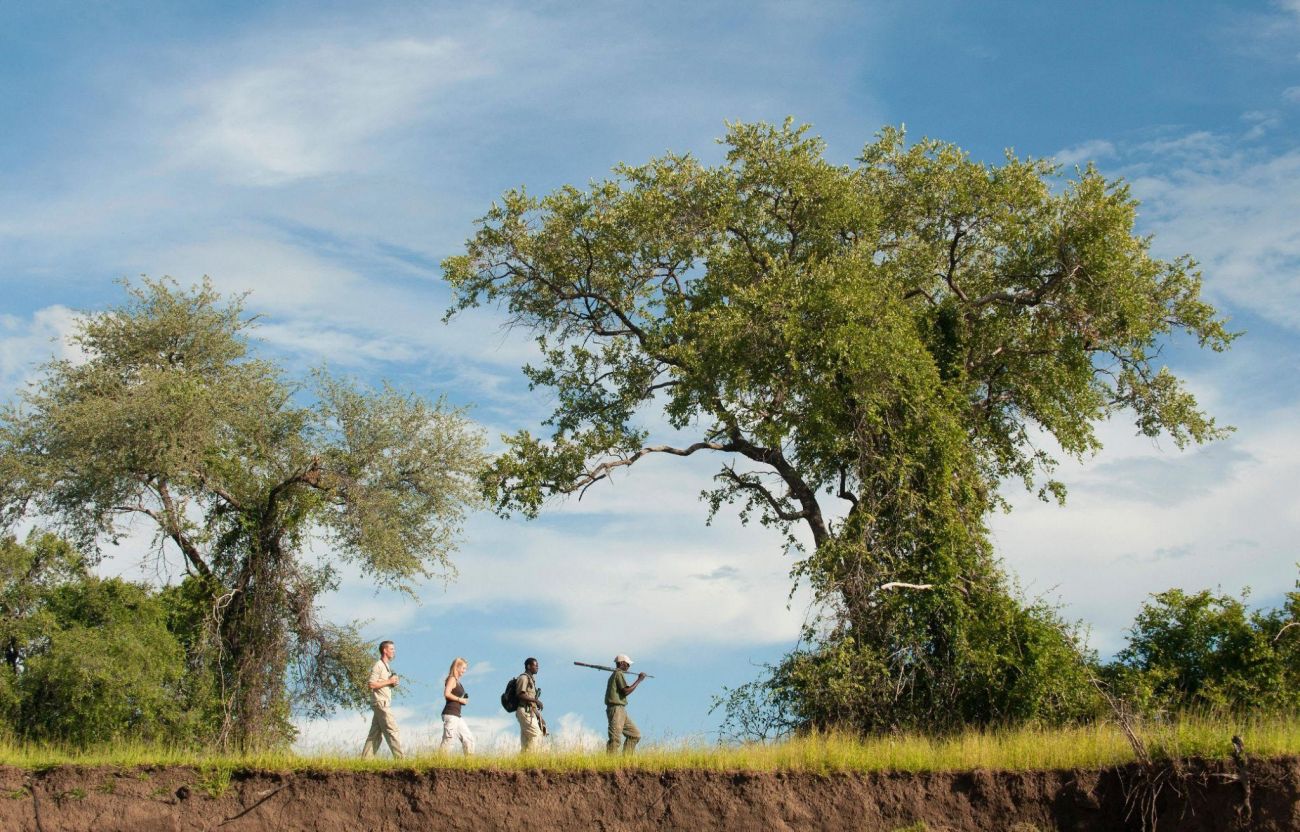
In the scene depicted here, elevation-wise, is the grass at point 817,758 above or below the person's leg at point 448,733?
below

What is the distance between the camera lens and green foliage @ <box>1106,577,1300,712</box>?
22.5 meters

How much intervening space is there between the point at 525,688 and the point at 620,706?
5.01 ft

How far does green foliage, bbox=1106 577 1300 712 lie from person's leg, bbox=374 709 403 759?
498 inches

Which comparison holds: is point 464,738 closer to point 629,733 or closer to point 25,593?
point 629,733

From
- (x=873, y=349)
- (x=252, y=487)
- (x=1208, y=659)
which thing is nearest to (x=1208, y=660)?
(x=1208, y=659)

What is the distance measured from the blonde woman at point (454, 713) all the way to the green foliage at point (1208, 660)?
11691mm

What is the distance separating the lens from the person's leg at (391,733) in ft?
61.3

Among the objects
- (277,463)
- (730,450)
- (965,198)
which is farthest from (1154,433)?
(277,463)

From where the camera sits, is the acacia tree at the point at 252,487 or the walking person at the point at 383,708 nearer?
the walking person at the point at 383,708

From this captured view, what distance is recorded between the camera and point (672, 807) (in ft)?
58.6

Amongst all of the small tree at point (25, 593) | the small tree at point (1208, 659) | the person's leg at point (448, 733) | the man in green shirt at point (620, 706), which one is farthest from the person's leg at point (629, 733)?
the small tree at point (25, 593)

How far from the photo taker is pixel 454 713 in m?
18.8

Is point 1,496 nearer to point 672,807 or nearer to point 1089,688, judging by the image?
point 672,807

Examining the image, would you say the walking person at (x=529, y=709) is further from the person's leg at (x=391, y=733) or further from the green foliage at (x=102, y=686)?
the green foliage at (x=102, y=686)
